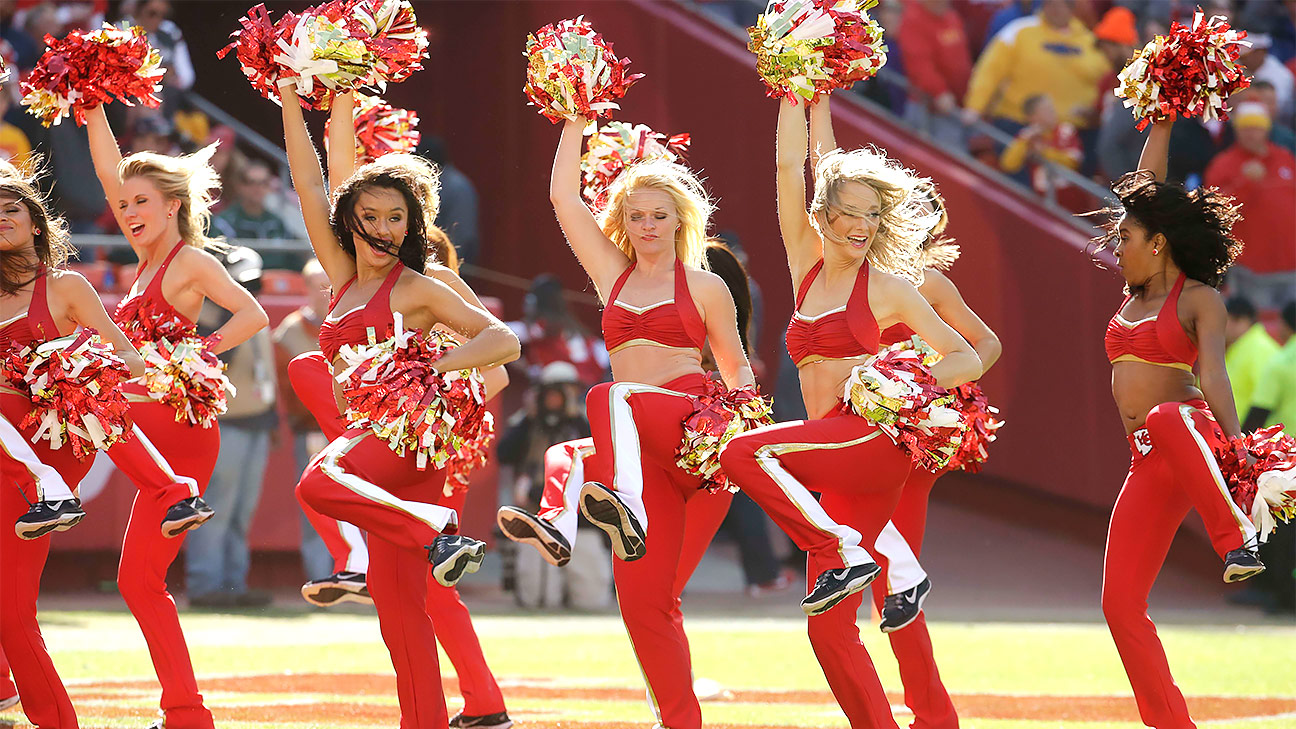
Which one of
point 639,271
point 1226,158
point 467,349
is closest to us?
point 467,349

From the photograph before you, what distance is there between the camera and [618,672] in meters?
7.92

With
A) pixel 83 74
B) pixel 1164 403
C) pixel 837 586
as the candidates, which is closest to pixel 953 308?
pixel 1164 403

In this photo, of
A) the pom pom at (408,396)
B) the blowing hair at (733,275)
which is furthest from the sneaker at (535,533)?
the blowing hair at (733,275)

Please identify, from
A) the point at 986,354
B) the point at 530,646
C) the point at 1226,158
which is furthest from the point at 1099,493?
the point at 986,354

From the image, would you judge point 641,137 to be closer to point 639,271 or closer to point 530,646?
point 639,271

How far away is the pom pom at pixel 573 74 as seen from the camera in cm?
513

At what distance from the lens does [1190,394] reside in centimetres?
522

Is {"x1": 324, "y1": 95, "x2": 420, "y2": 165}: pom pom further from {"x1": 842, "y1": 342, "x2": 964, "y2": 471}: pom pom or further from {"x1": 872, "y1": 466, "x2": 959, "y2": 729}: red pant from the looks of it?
{"x1": 872, "y1": 466, "x2": 959, "y2": 729}: red pant

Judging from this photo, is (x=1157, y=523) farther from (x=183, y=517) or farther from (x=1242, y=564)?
(x=183, y=517)

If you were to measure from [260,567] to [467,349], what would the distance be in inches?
277

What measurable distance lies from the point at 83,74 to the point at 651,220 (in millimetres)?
2443

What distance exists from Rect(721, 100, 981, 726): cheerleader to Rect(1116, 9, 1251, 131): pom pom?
3.43ft

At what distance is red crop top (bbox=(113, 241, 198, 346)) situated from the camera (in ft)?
18.4

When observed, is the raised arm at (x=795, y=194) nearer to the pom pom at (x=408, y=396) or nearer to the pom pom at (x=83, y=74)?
the pom pom at (x=408, y=396)
